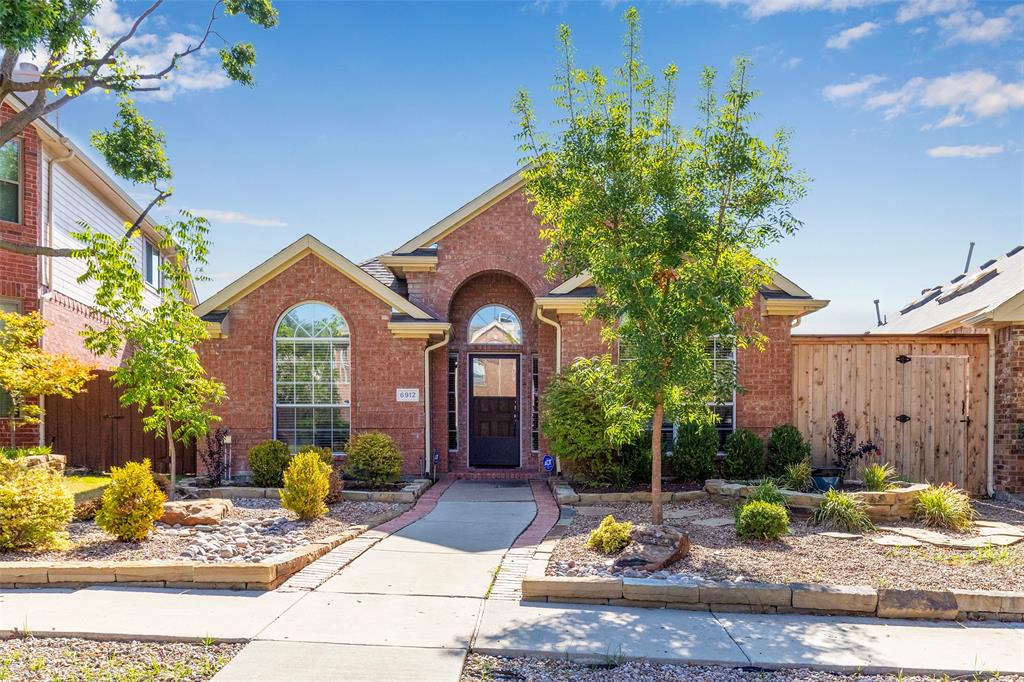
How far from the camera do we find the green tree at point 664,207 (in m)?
7.02

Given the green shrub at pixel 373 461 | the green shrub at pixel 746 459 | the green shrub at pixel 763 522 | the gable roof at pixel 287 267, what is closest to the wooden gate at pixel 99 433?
the gable roof at pixel 287 267

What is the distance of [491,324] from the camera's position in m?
14.0

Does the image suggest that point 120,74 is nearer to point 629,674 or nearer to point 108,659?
point 108,659

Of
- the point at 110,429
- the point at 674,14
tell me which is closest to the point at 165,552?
the point at 110,429

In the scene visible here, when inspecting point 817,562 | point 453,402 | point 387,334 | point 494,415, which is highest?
point 387,334

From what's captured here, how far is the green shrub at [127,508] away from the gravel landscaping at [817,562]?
14.1 ft

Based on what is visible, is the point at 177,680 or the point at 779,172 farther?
the point at 779,172

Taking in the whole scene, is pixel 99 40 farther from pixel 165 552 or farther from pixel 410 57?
pixel 165 552

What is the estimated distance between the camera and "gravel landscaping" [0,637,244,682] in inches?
160

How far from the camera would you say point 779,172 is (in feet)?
23.6

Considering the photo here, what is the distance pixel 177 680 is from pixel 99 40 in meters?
9.60

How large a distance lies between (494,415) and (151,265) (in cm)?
1045

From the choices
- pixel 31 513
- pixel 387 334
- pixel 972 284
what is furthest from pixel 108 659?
pixel 972 284

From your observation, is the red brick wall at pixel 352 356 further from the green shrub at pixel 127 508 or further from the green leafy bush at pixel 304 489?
the green shrub at pixel 127 508
